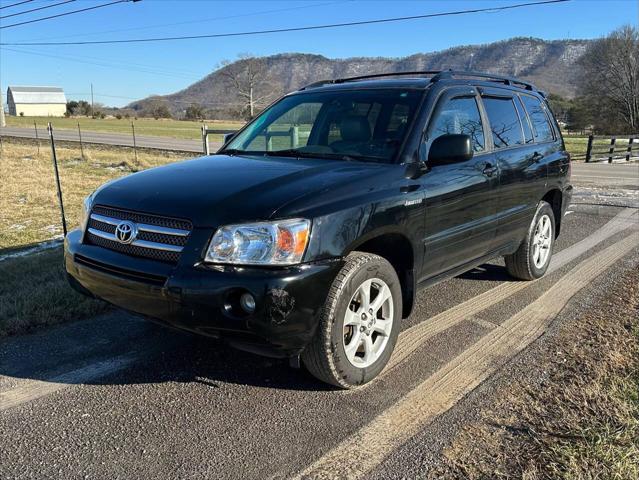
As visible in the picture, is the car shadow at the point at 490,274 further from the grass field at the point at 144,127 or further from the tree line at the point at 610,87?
the tree line at the point at 610,87

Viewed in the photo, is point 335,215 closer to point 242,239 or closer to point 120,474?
point 242,239

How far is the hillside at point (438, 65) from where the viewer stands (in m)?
92.5

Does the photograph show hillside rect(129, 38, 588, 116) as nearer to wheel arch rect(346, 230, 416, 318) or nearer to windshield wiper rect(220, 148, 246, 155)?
windshield wiper rect(220, 148, 246, 155)

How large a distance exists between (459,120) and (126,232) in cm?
262

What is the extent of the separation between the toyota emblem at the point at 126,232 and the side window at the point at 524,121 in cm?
375

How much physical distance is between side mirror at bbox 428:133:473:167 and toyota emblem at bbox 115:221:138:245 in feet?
6.53

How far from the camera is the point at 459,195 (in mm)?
4020

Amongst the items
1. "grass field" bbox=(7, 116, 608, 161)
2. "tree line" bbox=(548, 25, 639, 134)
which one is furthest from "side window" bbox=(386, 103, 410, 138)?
"tree line" bbox=(548, 25, 639, 134)

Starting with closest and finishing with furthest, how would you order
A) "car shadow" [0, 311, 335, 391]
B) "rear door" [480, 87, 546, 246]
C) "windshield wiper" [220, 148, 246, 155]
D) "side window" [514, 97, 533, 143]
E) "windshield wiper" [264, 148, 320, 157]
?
1. "car shadow" [0, 311, 335, 391]
2. "windshield wiper" [264, 148, 320, 157]
3. "windshield wiper" [220, 148, 246, 155]
4. "rear door" [480, 87, 546, 246]
5. "side window" [514, 97, 533, 143]

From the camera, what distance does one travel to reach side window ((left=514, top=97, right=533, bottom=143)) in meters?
5.18

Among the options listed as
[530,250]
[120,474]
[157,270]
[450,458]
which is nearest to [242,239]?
[157,270]

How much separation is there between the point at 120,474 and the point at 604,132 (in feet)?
221

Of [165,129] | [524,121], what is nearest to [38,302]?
[524,121]

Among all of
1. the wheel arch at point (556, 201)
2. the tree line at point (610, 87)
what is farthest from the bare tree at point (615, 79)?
the wheel arch at point (556, 201)
